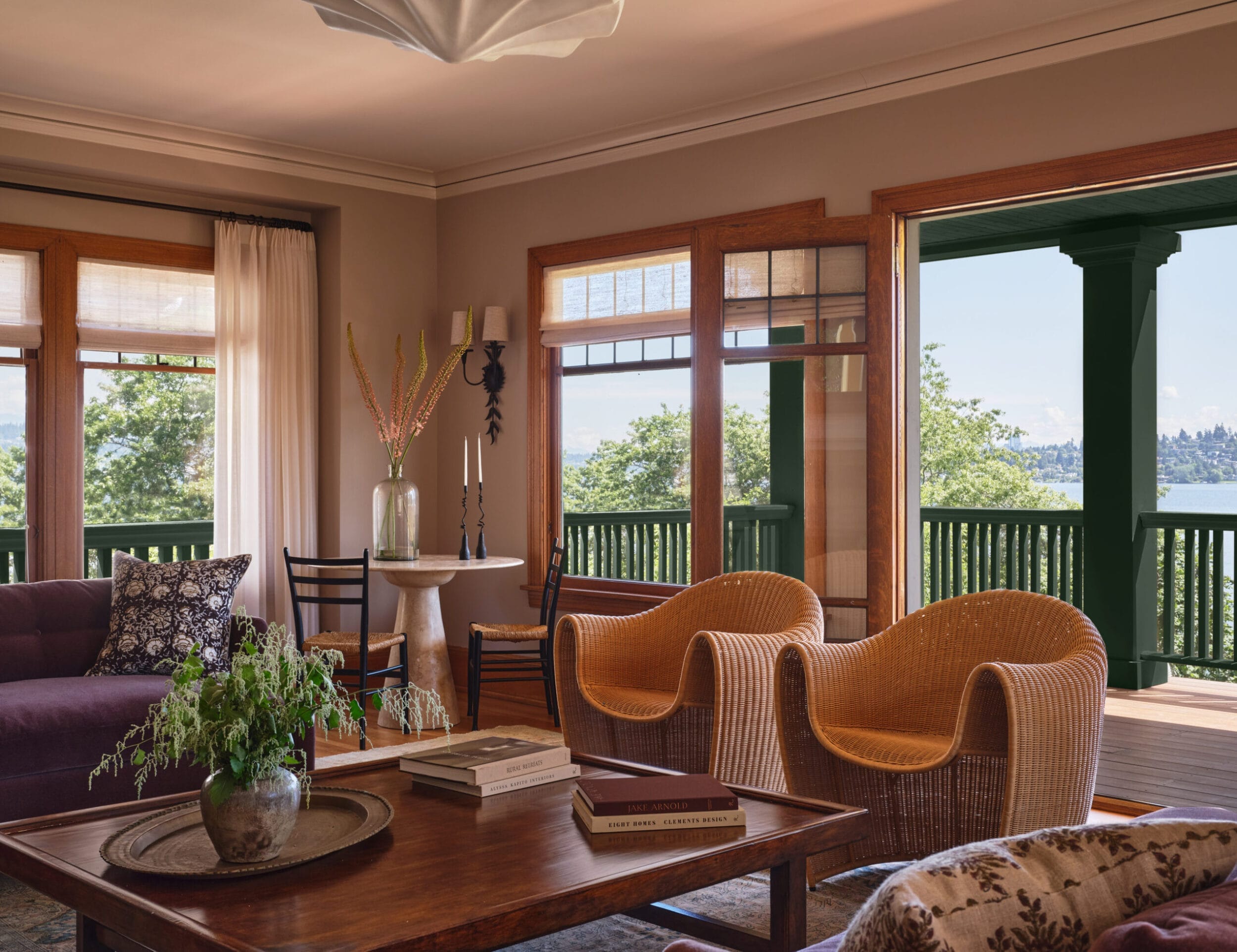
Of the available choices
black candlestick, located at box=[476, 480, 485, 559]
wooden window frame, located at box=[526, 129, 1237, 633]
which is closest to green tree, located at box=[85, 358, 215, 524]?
black candlestick, located at box=[476, 480, 485, 559]

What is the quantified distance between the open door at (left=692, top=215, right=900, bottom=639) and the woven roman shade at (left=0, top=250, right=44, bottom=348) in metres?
3.07

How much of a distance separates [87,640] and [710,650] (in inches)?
87.5

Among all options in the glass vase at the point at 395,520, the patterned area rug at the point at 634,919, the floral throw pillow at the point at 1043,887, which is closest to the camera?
the floral throw pillow at the point at 1043,887

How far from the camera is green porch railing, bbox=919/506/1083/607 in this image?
6723 mm

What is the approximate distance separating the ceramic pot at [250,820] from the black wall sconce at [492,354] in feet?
13.5

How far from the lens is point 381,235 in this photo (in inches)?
244

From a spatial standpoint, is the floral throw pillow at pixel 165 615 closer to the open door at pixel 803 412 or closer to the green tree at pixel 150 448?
the green tree at pixel 150 448

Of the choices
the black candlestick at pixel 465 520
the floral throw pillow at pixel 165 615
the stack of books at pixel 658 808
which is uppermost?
the black candlestick at pixel 465 520

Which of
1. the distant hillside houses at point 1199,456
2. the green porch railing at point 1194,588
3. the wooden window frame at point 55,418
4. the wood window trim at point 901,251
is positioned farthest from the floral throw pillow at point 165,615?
the distant hillside houses at point 1199,456

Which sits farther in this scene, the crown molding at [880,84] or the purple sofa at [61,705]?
the crown molding at [880,84]

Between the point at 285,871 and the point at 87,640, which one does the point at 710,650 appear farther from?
the point at 87,640

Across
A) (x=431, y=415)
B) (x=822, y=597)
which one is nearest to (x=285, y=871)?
(x=822, y=597)

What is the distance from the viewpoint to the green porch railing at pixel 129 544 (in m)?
5.37

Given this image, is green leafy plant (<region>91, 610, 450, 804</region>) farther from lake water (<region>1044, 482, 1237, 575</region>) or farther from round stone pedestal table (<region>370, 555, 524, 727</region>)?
lake water (<region>1044, 482, 1237, 575</region>)
